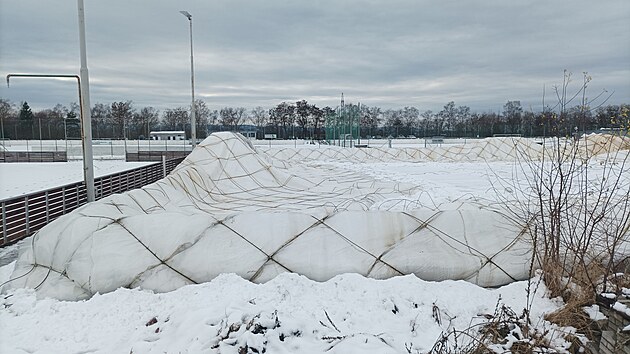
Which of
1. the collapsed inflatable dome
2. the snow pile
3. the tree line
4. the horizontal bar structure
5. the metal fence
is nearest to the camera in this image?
the snow pile

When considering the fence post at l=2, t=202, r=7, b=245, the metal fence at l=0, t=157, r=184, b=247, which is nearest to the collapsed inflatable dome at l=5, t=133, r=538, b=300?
the fence post at l=2, t=202, r=7, b=245

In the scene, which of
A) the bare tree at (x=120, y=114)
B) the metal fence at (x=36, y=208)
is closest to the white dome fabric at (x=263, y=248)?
the metal fence at (x=36, y=208)

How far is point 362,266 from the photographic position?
434 centimetres

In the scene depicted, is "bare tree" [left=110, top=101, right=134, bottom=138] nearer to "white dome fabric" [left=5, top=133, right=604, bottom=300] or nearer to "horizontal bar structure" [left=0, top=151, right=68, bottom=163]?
"horizontal bar structure" [left=0, top=151, right=68, bottom=163]

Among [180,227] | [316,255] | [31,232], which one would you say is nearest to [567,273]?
[316,255]

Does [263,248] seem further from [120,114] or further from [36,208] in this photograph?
[120,114]

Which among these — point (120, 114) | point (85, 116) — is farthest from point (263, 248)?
point (120, 114)

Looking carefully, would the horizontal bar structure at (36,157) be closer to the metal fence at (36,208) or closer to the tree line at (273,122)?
the tree line at (273,122)

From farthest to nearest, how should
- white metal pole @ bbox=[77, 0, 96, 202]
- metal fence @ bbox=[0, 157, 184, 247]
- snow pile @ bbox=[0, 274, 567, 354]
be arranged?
white metal pole @ bbox=[77, 0, 96, 202], metal fence @ bbox=[0, 157, 184, 247], snow pile @ bbox=[0, 274, 567, 354]

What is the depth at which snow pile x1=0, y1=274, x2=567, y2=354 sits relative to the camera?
312cm

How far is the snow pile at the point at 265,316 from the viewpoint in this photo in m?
3.12

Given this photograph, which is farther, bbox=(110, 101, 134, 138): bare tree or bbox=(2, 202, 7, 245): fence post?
bbox=(110, 101, 134, 138): bare tree

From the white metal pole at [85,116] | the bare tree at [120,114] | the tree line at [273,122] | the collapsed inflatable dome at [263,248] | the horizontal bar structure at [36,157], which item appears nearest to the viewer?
the collapsed inflatable dome at [263,248]

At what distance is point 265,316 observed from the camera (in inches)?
130
